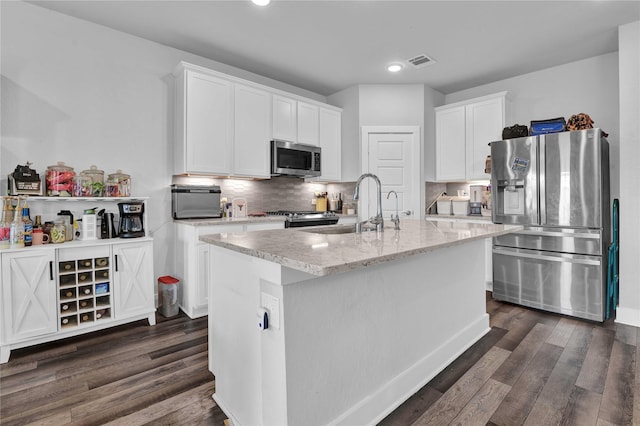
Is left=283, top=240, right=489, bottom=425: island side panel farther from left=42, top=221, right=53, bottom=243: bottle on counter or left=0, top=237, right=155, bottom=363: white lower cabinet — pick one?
left=42, top=221, right=53, bottom=243: bottle on counter

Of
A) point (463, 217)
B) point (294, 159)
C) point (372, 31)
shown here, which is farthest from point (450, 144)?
point (294, 159)

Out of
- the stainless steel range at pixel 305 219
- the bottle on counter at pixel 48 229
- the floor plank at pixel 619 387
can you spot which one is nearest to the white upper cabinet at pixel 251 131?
the stainless steel range at pixel 305 219

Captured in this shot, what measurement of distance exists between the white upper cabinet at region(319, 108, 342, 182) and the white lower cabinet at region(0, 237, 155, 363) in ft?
8.65

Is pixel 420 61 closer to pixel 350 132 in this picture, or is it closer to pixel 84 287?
pixel 350 132

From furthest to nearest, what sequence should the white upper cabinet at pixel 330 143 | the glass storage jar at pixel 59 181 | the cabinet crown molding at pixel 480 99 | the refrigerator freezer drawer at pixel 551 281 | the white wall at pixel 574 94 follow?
the white upper cabinet at pixel 330 143, the cabinet crown molding at pixel 480 99, the white wall at pixel 574 94, the refrigerator freezer drawer at pixel 551 281, the glass storage jar at pixel 59 181

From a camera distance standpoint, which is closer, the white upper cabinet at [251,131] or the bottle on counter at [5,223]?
the bottle on counter at [5,223]

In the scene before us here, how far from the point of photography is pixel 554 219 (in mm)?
3191

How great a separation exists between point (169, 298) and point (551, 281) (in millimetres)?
3819

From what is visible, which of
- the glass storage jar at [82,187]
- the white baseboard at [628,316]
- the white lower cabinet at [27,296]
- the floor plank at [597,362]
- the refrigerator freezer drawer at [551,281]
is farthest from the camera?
the refrigerator freezer drawer at [551,281]

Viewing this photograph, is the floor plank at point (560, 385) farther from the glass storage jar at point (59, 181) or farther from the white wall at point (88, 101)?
the glass storage jar at point (59, 181)

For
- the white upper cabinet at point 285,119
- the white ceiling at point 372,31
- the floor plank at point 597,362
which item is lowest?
the floor plank at point 597,362

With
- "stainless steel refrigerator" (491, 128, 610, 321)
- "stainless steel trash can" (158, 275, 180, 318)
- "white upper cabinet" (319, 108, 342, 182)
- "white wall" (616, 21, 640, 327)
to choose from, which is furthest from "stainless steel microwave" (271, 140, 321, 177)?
"white wall" (616, 21, 640, 327)

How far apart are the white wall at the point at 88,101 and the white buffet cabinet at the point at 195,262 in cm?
34

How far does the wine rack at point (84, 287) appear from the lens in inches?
98.9
